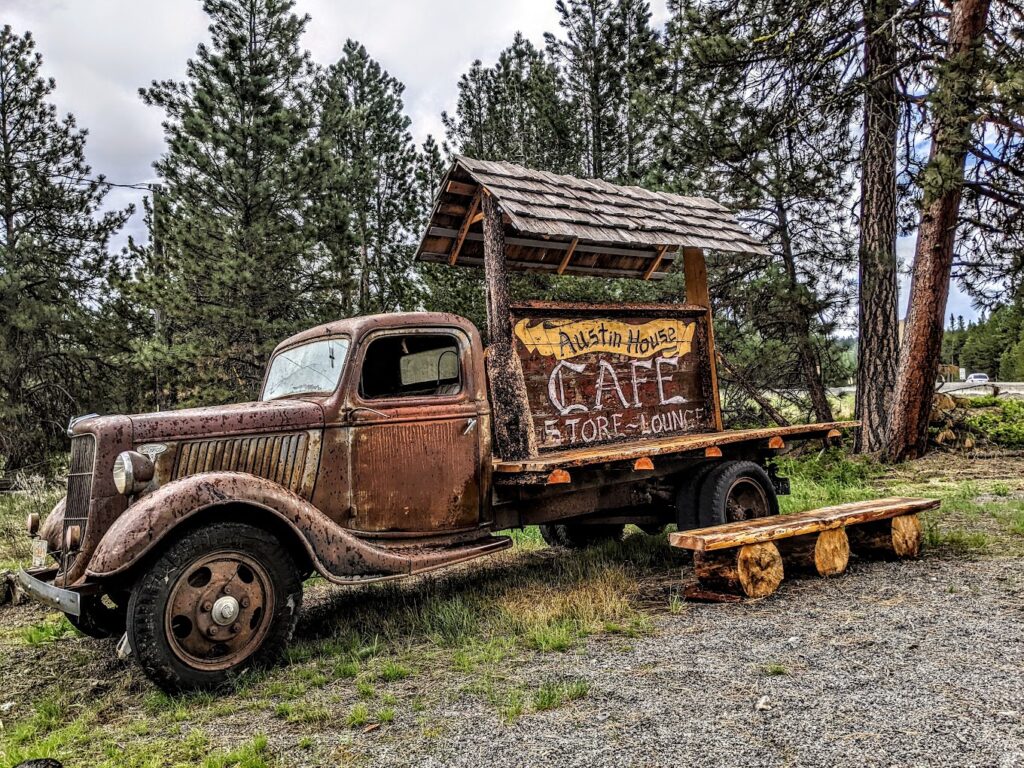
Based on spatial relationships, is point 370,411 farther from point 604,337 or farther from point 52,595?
point 604,337

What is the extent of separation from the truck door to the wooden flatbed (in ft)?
1.16

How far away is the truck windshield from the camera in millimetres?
4867

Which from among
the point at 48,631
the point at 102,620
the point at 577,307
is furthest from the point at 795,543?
the point at 48,631

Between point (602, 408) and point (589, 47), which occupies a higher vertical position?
point (589, 47)

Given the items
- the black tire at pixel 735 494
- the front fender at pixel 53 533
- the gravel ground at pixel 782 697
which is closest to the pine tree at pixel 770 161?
the black tire at pixel 735 494

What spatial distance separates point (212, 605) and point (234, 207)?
12.3 meters

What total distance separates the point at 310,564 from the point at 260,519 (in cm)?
42

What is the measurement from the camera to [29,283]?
1407cm

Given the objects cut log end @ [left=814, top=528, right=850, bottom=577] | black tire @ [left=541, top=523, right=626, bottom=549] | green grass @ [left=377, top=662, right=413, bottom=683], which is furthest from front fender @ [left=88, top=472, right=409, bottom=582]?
cut log end @ [left=814, top=528, right=850, bottom=577]

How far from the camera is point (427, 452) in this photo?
4.93m

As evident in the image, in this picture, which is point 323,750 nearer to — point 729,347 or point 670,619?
point 670,619

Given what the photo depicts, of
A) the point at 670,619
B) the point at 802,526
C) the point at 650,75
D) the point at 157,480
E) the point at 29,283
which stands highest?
the point at 650,75

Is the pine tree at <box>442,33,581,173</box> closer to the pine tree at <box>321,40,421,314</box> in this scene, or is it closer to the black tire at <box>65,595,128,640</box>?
the pine tree at <box>321,40,421,314</box>

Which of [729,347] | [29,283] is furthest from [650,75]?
[29,283]
